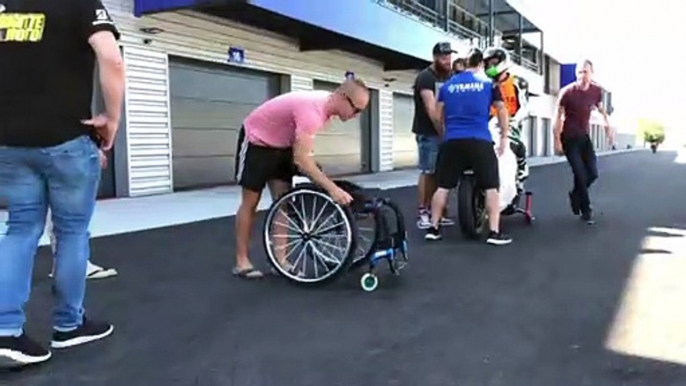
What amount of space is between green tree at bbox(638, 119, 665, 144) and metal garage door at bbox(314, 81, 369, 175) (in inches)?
1589

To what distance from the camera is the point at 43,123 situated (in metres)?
2.84

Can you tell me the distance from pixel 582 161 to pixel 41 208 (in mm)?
5618

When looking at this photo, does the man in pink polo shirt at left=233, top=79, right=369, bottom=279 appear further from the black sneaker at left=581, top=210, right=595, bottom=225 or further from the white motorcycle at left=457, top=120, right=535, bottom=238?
the black sneaker at left=581, top=210, right=595, bottom=225

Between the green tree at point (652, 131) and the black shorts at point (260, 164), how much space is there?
52486 mm

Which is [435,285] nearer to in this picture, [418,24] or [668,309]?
[668,309]

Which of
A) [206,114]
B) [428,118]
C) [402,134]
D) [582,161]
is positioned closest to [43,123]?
[428,118]

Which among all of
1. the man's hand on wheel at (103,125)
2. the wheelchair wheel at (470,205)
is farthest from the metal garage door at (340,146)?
the man's hand on wheel at (103,125)

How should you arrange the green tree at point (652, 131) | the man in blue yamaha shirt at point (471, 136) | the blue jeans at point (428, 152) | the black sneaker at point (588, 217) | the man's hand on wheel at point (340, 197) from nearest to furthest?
the man's hand on wheel at point (340, 197)
the man in blue yamaha shirt at point (471, 136)
the blue jeans at point (428, 152)
the black sneaker at point (588, 217)
the green tree at point (652, 131)

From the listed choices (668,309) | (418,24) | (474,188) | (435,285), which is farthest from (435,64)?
(418,24)

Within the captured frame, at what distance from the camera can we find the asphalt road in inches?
109

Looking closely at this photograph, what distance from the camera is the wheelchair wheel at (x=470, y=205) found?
6.05 m

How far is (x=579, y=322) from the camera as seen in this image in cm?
349

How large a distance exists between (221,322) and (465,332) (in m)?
1.19

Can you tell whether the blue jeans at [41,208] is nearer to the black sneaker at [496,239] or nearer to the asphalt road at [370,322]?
the asphalt road at [370,322]
